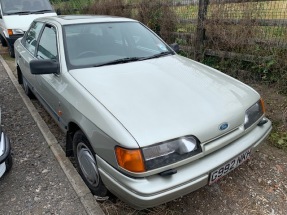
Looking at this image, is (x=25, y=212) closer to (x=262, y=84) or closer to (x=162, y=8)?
(x=262, y=84)

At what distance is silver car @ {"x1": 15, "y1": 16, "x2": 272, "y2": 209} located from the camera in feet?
6.46

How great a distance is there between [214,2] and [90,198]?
414 centimetres

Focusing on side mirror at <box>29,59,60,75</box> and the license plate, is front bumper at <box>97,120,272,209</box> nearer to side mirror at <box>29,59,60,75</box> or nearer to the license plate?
the license plate

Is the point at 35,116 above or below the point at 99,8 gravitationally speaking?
below

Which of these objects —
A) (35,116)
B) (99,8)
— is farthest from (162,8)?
(35,116)

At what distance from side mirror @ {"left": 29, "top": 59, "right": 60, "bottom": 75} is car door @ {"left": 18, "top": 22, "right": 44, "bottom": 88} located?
1010mm

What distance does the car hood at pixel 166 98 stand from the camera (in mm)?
2070

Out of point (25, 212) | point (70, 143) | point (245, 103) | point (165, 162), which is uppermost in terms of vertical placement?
point (245, 103)

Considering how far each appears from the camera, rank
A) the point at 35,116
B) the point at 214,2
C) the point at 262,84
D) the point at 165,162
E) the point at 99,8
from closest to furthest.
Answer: the point at 165,162, the point at 35,116, the point at 262,84, the point at 214,2, the point at 99,8

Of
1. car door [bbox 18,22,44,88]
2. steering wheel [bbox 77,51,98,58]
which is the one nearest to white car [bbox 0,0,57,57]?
car door [bbox 18,22,44,88]

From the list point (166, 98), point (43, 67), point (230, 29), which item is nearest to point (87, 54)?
point (43, 67)

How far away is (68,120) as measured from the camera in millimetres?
2676

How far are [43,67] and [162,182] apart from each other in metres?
1.73

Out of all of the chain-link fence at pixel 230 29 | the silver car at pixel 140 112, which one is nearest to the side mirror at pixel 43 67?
the silver car at pixel 140 112
